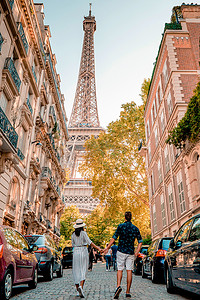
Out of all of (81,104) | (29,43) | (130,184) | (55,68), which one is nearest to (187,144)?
(29,43)

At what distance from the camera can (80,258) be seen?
6.41 m

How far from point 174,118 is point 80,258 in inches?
521

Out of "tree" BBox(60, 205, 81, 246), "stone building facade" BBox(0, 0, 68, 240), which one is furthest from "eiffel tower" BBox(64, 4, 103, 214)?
"stone building facade" BBox(0, 0, 68, 240)

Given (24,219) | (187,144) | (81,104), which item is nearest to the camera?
(187,144)

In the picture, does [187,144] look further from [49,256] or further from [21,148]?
[21,148]

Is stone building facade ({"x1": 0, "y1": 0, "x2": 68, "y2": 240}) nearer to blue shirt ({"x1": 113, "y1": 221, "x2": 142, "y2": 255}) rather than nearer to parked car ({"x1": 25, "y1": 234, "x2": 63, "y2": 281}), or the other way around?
parked car ({"x1": 25, "y1": 234, "x2": 63, "y2": 281})

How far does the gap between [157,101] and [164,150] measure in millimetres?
4600

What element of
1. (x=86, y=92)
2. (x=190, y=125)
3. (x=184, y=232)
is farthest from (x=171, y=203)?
(x=86, y=92)

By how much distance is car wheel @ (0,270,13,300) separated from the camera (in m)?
5.13

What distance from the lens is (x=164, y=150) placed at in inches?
837

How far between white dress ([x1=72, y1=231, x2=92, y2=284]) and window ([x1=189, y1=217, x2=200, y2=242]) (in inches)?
87.9

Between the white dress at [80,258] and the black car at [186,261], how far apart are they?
1897 mm

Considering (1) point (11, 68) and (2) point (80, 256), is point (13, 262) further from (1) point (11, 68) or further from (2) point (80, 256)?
(1) point (11, 68)

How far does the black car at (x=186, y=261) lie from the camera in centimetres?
480
